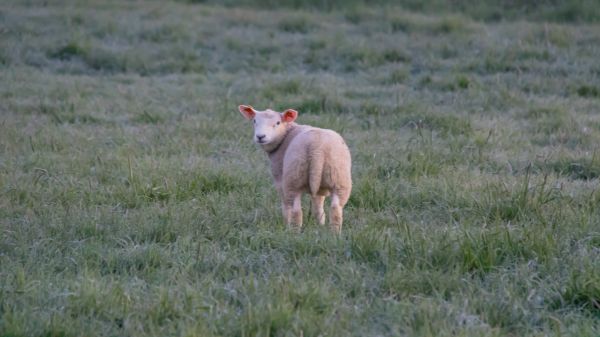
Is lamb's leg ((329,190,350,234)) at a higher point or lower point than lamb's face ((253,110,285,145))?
lower

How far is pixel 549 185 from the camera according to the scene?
255 inches

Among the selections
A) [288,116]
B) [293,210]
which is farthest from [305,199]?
[293,210]

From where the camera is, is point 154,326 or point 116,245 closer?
point 154,326

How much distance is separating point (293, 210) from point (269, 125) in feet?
1.91

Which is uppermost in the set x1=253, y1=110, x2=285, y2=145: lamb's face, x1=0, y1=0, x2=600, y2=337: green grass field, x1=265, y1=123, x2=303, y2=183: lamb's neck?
x1=253, y1=110, x2=285, y2=145: lamb's face

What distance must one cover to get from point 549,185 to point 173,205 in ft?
9.14

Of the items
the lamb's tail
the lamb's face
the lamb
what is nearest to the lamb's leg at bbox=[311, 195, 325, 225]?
the lamb

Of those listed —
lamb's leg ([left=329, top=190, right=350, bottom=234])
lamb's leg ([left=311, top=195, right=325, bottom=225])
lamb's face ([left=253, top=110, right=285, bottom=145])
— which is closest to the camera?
lamb's leg ([left=329, top=190, right=350, bottom=234])

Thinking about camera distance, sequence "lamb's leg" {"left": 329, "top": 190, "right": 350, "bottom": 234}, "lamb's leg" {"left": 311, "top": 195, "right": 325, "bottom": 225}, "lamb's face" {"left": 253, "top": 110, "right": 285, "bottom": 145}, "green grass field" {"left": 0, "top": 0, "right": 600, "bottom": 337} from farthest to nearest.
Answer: "lamb's leg" {"left": 311, "top": 195, "right": 325, "bottom": 225} → "lamb's face" {"left": 253, "top": 110, "right": 285, "bottom": 145} → "lamb's leg" {"left": 329, "top": 190, "right": 350, "bottom": 234} → "green grass field" {"left": 0, "top": 0, "right": 600, "bottom": 337}

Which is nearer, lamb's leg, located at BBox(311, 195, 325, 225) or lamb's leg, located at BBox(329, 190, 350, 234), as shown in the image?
lamb's leg, located at BBox(329, 190, 350, 234)

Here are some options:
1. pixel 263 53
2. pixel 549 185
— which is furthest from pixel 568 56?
pixel 549 185

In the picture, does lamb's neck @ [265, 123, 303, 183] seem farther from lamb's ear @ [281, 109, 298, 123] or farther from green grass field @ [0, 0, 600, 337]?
green grass field @ [0, 0, 600, 337]

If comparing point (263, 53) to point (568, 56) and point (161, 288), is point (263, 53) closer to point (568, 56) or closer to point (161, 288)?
point (568, 56)

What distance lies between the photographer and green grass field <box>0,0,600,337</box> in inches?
166
